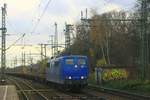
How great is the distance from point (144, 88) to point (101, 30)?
50.7 m

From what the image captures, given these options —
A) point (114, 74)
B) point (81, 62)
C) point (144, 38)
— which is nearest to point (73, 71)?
point (81, 62)

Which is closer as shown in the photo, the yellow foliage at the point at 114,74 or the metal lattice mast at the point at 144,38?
the metal lattice mast at the point at 144,38

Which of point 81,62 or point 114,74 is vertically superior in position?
point 81,62

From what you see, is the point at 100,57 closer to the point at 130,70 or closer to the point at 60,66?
the point at 130,70

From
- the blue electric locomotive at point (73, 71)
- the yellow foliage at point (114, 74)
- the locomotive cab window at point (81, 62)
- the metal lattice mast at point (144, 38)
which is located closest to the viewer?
the metal lattice mast at point (144, 38)

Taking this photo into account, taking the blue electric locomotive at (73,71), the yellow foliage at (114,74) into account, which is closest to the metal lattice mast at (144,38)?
the blue electric locomotive at (73,71)

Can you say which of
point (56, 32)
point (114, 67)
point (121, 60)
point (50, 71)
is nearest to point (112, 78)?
point (114, 67)

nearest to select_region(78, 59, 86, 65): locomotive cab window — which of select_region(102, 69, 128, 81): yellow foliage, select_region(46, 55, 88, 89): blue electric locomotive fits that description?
select_region(46, 55, 88, 89): blue electric locomotive

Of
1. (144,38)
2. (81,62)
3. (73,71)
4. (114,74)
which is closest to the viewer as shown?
(73,71)

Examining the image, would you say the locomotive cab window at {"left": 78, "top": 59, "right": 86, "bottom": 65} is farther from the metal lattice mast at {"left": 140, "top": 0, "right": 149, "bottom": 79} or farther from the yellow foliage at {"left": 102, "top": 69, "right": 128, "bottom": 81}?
the yellow foliage at {"left": 102, "top": 69, "right": 128, "bottom": 81}

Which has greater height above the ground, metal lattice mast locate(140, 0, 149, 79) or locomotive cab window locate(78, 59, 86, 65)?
metal lattice mast locate(140, 0, 149, 79)

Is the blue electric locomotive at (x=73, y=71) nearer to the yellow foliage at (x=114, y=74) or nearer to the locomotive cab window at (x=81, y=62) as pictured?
the locomotive cab window at (x=81, y=62)

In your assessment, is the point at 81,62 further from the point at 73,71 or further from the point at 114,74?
the point at 114,74

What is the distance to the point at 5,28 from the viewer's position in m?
48.4
